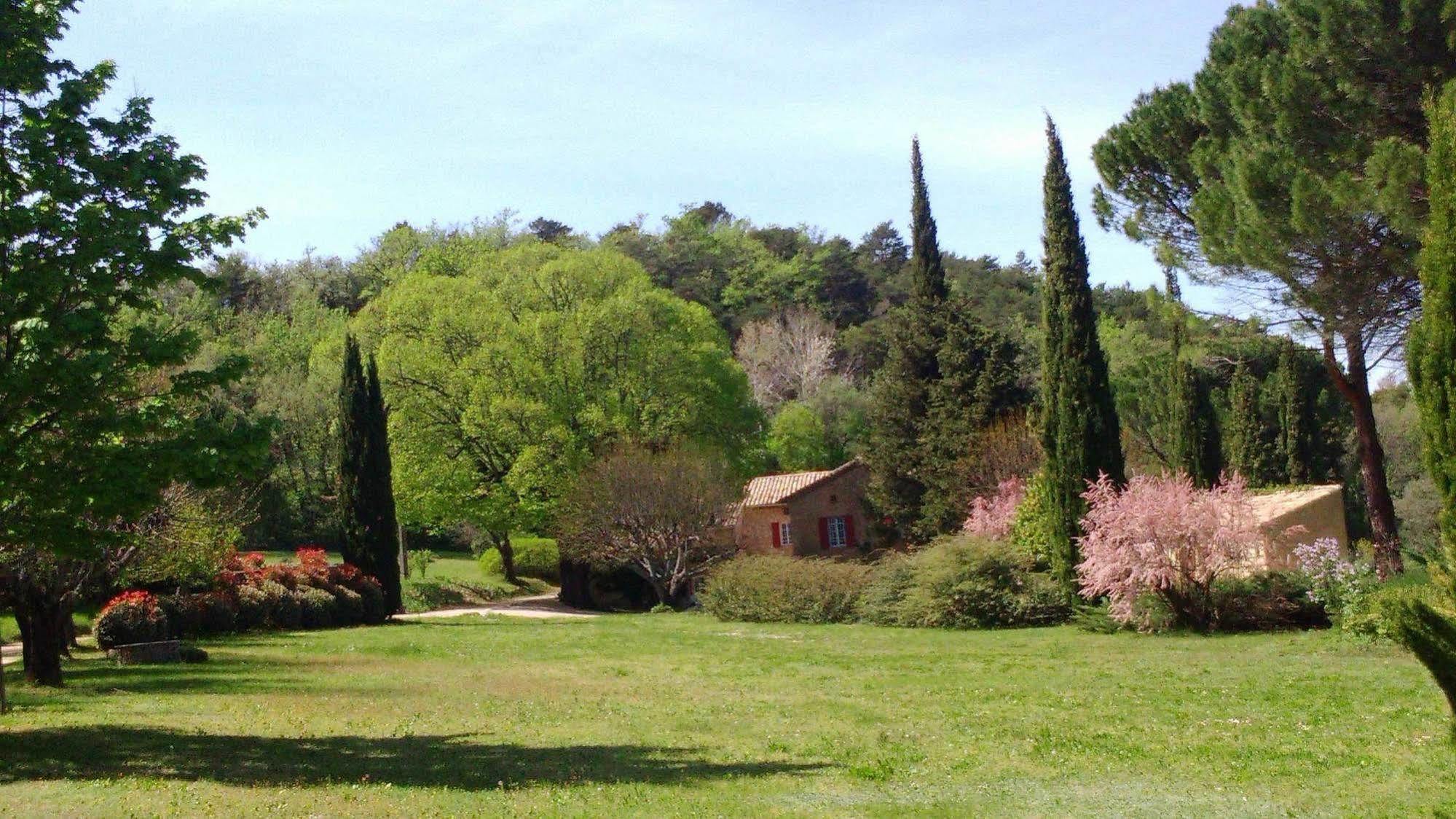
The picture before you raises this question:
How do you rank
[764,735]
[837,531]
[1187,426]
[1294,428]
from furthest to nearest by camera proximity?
1. [837,531]
2. [1294,428]
3. [1187,426]
4. [764,735]

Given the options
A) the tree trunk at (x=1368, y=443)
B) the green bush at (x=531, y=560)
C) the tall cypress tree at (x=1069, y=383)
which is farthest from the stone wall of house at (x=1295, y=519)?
the green bush at (x=531, y=560)

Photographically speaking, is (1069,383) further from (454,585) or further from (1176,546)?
(454,585)

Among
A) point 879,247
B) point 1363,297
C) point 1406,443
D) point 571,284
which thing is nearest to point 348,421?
point 571,284

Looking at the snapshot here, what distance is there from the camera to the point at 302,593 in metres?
26.8

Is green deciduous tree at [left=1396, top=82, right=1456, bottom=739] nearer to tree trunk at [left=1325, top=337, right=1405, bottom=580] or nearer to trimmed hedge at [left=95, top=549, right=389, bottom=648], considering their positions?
tree trunk at [left=1325, top=337, right=1405, bottom=580]

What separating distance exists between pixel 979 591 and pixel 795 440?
2839 cm

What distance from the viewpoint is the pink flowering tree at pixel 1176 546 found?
64.2 ft

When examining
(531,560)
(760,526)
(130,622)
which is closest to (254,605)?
(130,622)

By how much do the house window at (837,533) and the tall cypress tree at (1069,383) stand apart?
20260 millimetres

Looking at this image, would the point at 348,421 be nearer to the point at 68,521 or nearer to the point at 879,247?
the point at 68,521

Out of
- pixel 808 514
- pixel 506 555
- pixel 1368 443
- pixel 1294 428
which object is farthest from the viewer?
pixel 808 514

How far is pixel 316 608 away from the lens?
26875 millimetres

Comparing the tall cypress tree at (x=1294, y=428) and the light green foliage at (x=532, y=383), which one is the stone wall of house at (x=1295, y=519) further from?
the light green foliage at (x=532, y=383)

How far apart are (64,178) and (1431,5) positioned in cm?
1774
